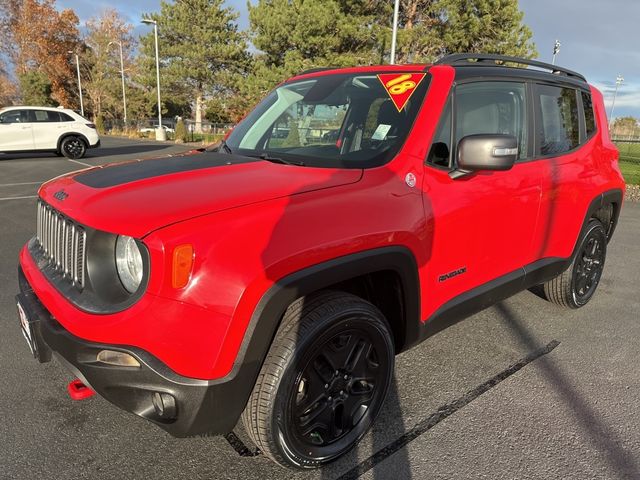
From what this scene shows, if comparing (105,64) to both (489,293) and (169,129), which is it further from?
(489,293)

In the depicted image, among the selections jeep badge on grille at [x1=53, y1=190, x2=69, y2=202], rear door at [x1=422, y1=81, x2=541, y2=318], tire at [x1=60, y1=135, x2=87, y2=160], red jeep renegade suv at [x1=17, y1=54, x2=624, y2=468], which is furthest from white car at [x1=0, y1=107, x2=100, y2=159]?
rear door at [x1=422, y1=81, x2=541, y2=318]

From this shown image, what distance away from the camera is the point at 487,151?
2.32 metres

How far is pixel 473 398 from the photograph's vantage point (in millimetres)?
2771

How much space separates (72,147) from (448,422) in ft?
52.5

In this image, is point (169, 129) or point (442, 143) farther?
point (169, 129)

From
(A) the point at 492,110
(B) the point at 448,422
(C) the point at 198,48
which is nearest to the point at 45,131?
(A) the point at 492,110

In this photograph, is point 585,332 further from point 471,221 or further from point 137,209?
point 137,209

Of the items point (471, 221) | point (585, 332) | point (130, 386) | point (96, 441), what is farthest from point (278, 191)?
point (585, 332)

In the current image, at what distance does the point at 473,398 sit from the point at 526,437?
376 mm

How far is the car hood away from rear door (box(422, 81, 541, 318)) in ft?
1.77

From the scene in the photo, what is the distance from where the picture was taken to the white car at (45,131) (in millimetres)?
14227

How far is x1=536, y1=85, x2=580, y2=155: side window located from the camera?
10.7ft

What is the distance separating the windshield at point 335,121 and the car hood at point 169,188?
27 cm

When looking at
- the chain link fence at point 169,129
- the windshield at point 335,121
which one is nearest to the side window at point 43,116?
the windshield at point 335,121
